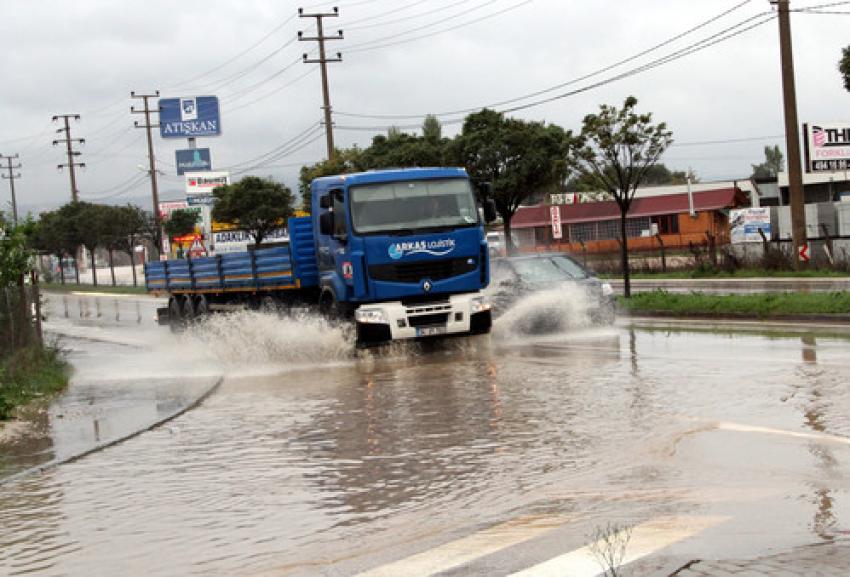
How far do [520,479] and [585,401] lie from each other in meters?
3.86

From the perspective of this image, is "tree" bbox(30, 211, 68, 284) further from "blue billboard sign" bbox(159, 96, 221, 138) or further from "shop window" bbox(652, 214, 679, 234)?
"shop window" bbox(652, 214, 679, 234)

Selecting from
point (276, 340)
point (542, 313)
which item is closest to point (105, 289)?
point (276, 340)

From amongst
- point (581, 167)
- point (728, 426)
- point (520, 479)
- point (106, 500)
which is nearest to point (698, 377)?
point (728, 426)

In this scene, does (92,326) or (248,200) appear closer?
(92,326)

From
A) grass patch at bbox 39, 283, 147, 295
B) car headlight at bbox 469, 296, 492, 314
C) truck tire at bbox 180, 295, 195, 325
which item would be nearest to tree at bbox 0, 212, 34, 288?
truck tire at bbox 180, 295, 195, 325

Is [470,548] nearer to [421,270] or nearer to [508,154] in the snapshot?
[421,270]

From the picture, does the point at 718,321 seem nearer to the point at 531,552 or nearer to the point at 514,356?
the point at 514,356

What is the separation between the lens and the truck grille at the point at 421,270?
58.4 feet

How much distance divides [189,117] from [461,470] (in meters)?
84.8

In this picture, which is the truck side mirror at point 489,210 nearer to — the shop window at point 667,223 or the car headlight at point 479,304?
the car headlight at point 479,304

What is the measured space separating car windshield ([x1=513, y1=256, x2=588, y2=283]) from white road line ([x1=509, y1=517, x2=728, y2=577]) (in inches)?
576

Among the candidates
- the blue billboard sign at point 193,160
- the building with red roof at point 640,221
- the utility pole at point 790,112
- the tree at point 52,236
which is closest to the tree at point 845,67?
the utility pole at point 790,112

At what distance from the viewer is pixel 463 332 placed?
1842 centimetres

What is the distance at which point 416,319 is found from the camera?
1800 centimetres
